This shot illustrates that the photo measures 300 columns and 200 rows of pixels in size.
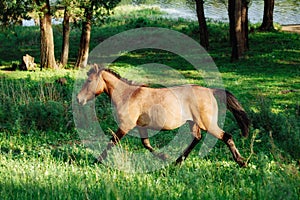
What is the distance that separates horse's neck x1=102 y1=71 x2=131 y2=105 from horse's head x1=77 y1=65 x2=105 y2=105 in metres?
0.16

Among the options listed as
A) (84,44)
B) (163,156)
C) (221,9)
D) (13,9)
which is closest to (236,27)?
(84,44)

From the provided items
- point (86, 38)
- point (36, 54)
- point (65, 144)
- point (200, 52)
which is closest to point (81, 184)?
point (65, 144)

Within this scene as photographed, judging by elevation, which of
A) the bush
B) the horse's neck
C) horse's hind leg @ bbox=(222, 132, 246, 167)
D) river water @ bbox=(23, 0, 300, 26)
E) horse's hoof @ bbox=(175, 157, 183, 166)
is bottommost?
river water @ bbox=(23, 0, 300, 26)

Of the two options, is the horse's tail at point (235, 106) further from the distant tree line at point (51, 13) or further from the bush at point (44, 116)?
the distant tree line at point (51, 13)

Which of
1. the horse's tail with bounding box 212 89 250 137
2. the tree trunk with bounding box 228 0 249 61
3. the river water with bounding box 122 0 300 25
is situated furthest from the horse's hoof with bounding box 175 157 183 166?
the river water with bounding box 122 0 300 25

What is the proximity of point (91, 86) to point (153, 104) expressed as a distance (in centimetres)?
105

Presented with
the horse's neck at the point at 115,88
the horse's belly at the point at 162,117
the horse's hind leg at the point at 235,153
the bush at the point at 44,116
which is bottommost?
the bush at the point at 44,116

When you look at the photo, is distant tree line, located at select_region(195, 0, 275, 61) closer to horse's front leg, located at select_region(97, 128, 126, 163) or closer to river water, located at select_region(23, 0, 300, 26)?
horse's front leg, located at select_region(97, 128, 126, 163)

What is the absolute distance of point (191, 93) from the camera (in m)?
8.46

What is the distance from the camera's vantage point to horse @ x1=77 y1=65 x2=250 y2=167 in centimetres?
841

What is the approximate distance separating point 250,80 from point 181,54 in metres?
7.86

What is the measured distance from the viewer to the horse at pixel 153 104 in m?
8.41

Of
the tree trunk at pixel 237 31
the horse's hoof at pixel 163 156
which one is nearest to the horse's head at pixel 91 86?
the horse's hoof at pixel 163 156

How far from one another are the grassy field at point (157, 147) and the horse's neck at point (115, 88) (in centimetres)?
56
